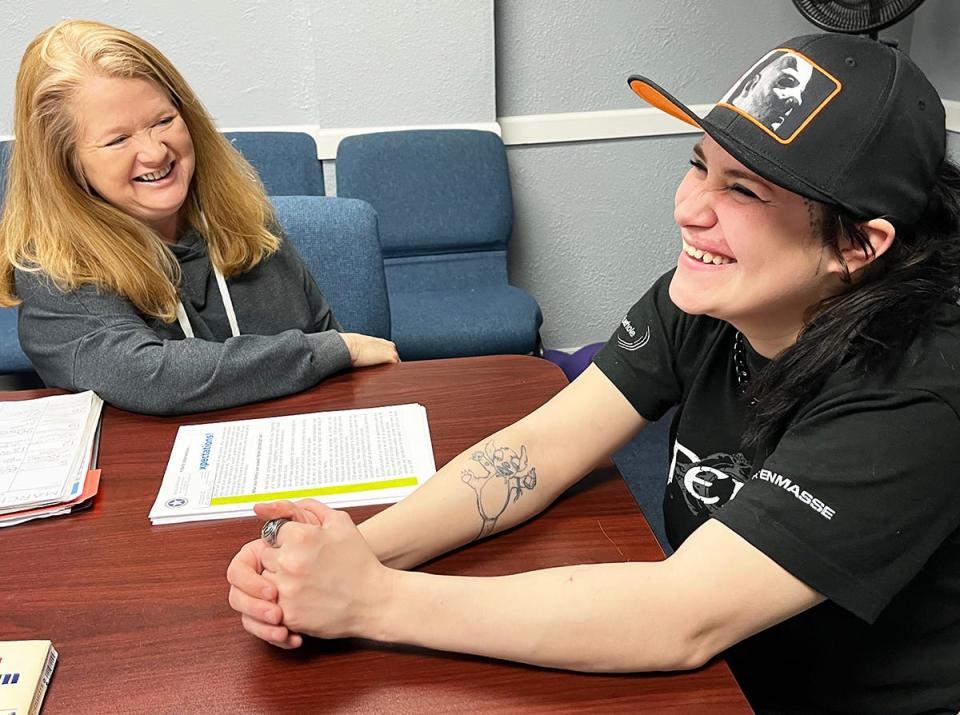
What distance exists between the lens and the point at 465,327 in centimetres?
261

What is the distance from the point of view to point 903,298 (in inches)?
35.3

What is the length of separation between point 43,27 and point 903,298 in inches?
114

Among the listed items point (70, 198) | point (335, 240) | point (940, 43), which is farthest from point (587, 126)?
point (70, 198)

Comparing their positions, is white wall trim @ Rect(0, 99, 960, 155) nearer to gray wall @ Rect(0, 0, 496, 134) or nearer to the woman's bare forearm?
gray wall @ Rect(0, 0, 496, 134)

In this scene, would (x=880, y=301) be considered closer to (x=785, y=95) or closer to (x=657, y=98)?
(x=785, y=95)

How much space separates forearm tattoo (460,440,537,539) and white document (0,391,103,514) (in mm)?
511

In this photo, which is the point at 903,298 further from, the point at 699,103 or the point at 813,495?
the point at 699,103

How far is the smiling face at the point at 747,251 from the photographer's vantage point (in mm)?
894

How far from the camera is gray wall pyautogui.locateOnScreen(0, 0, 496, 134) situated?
9.35ft

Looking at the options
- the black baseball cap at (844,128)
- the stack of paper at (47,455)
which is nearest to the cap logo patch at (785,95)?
the black baseball cap at (844,128)

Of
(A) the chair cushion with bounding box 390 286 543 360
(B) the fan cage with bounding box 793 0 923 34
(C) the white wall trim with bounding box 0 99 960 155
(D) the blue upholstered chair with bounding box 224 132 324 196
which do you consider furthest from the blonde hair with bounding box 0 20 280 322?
(B) the fan cage with bounding box 793 0 923 34

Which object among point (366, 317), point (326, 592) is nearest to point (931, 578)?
point (326, 592)

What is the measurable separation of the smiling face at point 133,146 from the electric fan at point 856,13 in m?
2.06

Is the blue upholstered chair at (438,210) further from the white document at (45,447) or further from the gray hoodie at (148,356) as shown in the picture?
the white document at (45,447)
